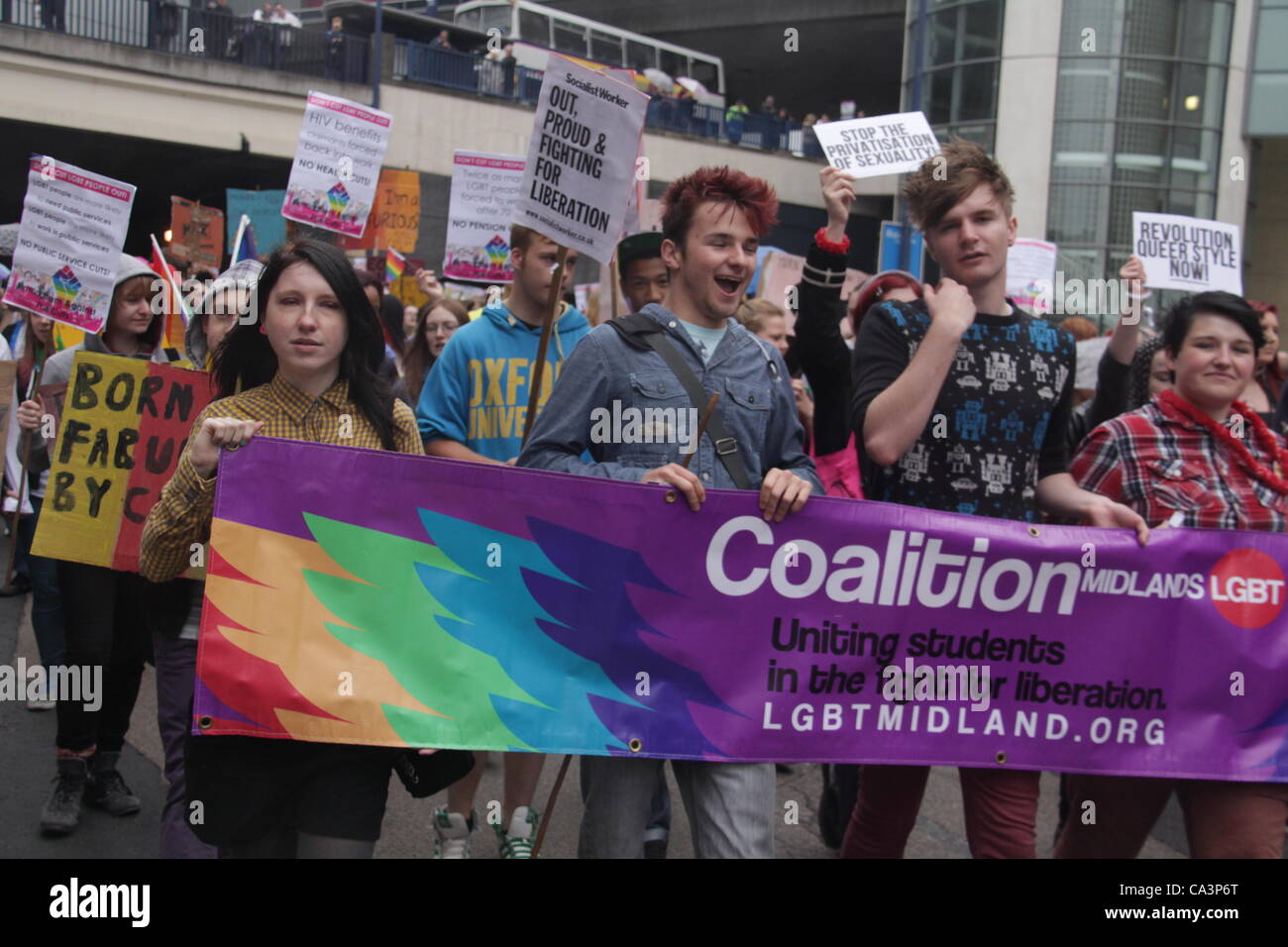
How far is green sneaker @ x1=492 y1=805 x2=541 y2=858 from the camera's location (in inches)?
181

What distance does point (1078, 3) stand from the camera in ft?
95.1

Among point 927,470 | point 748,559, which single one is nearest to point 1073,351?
point 927,470

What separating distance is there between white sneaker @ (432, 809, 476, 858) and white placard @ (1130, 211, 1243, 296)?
4.81 metres

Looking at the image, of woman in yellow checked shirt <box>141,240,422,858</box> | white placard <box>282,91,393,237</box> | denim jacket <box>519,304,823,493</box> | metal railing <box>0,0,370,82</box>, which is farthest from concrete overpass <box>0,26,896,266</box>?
denim jacket <box>519,304,823,493</box>

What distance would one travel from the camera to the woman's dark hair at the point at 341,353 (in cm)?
330

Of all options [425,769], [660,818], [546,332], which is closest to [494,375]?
[546,332]

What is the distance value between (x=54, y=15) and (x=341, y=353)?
2489cm

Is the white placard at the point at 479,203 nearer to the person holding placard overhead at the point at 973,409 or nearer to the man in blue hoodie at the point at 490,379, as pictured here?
the man in blue hoodie at the point at 490,379

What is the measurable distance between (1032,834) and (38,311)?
4.58 metres

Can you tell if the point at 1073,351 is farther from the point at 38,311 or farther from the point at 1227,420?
the point at 38,311

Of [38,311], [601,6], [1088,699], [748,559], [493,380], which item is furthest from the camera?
[601,6]

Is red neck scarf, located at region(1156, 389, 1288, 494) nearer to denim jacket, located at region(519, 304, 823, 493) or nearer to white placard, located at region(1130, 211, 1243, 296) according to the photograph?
denim jacket, located at region(519, 304, 823, 493)

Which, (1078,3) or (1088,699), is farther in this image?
(1078,3)

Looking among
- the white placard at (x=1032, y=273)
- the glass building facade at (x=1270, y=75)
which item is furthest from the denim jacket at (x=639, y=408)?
the glass building facade at (x=1270, y=75)
